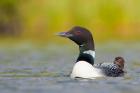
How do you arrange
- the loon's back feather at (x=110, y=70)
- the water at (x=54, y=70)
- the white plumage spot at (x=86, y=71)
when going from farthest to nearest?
the loon's back feather at (x=110, y=70)
the white plumage spot at (x=86, y=71)
the water at (x=54, y=70)

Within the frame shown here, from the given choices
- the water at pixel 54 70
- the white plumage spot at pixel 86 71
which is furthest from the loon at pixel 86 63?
the water at pixel 54 70

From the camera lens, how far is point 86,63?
1503 cm

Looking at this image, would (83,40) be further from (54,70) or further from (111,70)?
(54,70)

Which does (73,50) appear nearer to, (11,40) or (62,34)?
(11,40)

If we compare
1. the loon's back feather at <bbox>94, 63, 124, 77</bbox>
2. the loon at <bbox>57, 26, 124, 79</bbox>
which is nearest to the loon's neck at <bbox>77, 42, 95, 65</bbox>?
the loon at <bbox>57, 26, 124, 79</bbox>

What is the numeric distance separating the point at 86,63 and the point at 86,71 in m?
0.21

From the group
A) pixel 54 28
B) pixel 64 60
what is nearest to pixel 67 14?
pixel 54 28

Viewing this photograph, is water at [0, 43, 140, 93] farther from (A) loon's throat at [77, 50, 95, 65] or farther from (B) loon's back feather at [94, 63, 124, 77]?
(A) loon's throat at [77, 50, 95, 65]

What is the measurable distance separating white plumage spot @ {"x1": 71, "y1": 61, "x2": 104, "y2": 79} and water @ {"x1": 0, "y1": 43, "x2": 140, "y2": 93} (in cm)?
20

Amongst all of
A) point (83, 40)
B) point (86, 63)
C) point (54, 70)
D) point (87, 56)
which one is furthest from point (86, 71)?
point (54, 70)

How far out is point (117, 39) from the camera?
91.8 feet

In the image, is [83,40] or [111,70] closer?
[111,70]

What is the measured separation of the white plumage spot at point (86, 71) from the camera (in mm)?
14875

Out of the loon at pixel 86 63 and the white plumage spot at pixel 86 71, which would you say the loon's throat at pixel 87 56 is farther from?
the white plumage spot at pixel 86 71
